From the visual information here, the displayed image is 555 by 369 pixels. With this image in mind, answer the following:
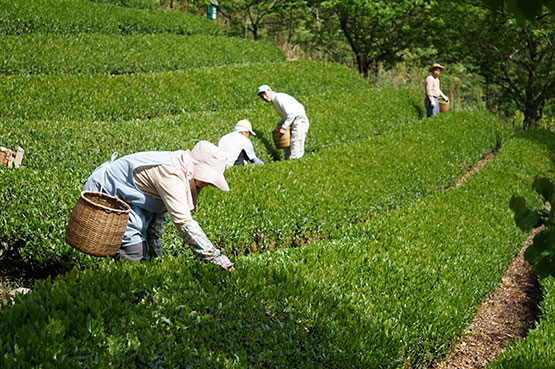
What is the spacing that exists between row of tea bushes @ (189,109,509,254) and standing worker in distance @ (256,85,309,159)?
75 cm

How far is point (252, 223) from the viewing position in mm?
6355

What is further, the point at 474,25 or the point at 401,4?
the point at 474,25

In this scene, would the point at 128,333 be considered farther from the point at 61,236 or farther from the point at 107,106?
the point at 107,106

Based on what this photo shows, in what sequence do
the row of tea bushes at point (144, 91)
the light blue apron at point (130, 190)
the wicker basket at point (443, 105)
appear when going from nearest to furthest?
the light blue apron at point (130, 190), the row of tea bushes at point (144, 91), the wicker basket at point (443, 105)

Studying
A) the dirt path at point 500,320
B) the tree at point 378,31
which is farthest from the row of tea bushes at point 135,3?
the dirt path at point 500,320

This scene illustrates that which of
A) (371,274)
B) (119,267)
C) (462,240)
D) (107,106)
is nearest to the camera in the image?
(119,267)

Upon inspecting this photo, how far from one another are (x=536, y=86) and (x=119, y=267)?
77.4 feet

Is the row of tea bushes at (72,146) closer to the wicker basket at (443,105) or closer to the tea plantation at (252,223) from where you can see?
the tea plantation at (252,223)

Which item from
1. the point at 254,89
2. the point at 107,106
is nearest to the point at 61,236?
the point at 107,106

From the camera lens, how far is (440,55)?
26.3 metres

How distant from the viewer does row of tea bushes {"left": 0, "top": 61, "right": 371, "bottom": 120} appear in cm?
1028

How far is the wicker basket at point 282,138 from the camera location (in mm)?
10008

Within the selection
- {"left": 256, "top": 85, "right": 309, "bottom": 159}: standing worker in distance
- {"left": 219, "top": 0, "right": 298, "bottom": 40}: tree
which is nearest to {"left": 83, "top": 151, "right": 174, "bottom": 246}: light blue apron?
{"left": 256, "top": 85, "right": 309, "bottom": 159}: standing worker in distance

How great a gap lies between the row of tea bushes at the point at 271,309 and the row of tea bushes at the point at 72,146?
192 centimetres
